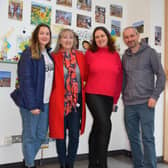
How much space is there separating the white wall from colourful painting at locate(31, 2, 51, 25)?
6 cm

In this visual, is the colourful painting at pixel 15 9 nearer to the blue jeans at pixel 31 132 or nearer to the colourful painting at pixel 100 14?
the colourful painting at pixel 100 14

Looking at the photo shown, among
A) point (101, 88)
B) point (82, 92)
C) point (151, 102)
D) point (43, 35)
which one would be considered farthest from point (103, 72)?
point (43, 35)

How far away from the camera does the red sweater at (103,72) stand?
213 cm

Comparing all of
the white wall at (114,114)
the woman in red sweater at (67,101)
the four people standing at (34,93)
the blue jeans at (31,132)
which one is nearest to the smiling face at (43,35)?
the four people standing at (34,93)

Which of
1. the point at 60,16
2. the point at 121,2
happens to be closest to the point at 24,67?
the point at 60,16

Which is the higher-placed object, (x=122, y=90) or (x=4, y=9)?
(x=4, y=9)

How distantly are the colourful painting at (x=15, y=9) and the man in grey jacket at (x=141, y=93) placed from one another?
1.18 metres

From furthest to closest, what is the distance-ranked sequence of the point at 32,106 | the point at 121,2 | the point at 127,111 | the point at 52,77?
the point at 121,2 → the point at 127,111 → the point at 52,77 → the point at 32,106

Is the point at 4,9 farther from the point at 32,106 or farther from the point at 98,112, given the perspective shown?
the point at 98,112

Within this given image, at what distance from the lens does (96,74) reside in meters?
2.14

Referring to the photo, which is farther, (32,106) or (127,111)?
(127,111)

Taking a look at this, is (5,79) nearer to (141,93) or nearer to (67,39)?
(67,39)

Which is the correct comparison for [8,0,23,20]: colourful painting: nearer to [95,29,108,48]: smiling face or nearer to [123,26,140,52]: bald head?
[95,29,108,48]: smiling face

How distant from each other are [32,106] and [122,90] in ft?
2.89
